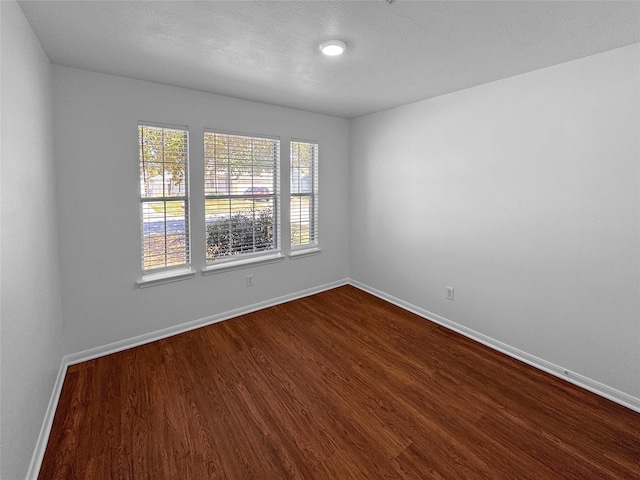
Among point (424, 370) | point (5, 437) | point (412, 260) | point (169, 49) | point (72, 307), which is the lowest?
point (424, 370)

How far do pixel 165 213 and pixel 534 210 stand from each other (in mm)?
3399

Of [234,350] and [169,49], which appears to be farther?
[234,350]

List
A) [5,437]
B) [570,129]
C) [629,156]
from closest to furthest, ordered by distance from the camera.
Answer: [5,437] < [629,156] < [570,129]

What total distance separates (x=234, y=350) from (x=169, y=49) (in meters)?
2.50

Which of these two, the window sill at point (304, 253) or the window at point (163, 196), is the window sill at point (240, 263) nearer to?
the window sill at point (304, 253)

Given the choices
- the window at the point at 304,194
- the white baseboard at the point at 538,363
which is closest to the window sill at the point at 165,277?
the window at the point at 304,194

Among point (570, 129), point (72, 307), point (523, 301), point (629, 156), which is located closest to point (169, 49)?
point (72, 307)

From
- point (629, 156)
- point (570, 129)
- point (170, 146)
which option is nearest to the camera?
point (629, 156)

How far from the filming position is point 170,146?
3.04m

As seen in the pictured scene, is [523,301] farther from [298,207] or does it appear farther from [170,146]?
[170,146]

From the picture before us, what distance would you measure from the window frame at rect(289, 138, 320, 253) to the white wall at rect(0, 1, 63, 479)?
238 centimetres

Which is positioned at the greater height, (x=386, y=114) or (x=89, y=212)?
(x=386, y=114)

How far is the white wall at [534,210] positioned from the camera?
7.18 ft

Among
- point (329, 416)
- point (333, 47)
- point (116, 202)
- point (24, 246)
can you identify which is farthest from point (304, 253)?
point (24, 246)
